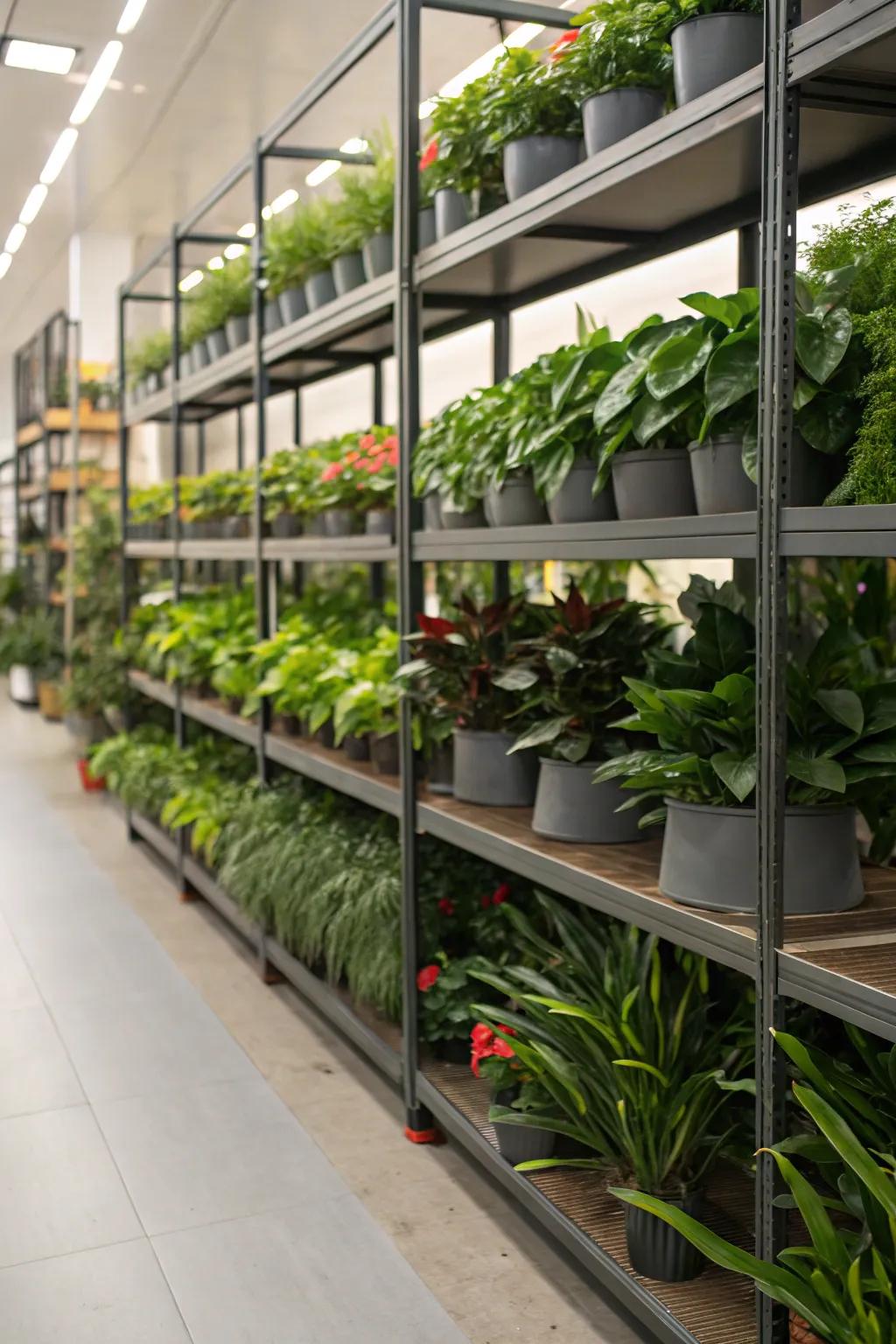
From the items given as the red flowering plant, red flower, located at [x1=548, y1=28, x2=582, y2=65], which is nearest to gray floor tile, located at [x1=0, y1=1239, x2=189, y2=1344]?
the red flowering plant

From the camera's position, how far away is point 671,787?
2.15 m

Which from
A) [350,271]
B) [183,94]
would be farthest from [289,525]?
[183,94]

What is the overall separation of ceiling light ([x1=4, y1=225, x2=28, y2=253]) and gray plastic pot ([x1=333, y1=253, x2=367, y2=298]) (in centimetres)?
674

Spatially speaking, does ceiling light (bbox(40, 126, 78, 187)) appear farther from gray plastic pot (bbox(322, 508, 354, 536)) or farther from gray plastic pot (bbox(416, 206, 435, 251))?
gray plastic pot (bbox(416, 206, 435, 251))

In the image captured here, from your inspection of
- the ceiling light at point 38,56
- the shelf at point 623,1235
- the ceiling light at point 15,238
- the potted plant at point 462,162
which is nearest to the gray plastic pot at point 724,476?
the potted plant at point 462,162

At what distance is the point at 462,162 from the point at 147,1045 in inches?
104

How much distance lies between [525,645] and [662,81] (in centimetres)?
121

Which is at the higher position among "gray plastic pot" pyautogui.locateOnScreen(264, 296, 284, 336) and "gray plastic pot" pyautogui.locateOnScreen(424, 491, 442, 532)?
"gray plastic pot" pyautogui.locateOnScreen(264, 296, 284, 336)

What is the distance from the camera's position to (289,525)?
4.39 meters

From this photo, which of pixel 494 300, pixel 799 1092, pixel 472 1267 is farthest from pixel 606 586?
pixel 799 1092

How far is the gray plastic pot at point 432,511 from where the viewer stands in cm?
309

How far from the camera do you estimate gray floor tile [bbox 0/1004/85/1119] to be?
3410 mm

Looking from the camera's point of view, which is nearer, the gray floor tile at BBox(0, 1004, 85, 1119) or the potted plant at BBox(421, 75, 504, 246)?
the potted plant at BBox(421, 75, 504, 246)

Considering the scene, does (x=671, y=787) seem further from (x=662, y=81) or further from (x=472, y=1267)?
(x=662, y=81)
